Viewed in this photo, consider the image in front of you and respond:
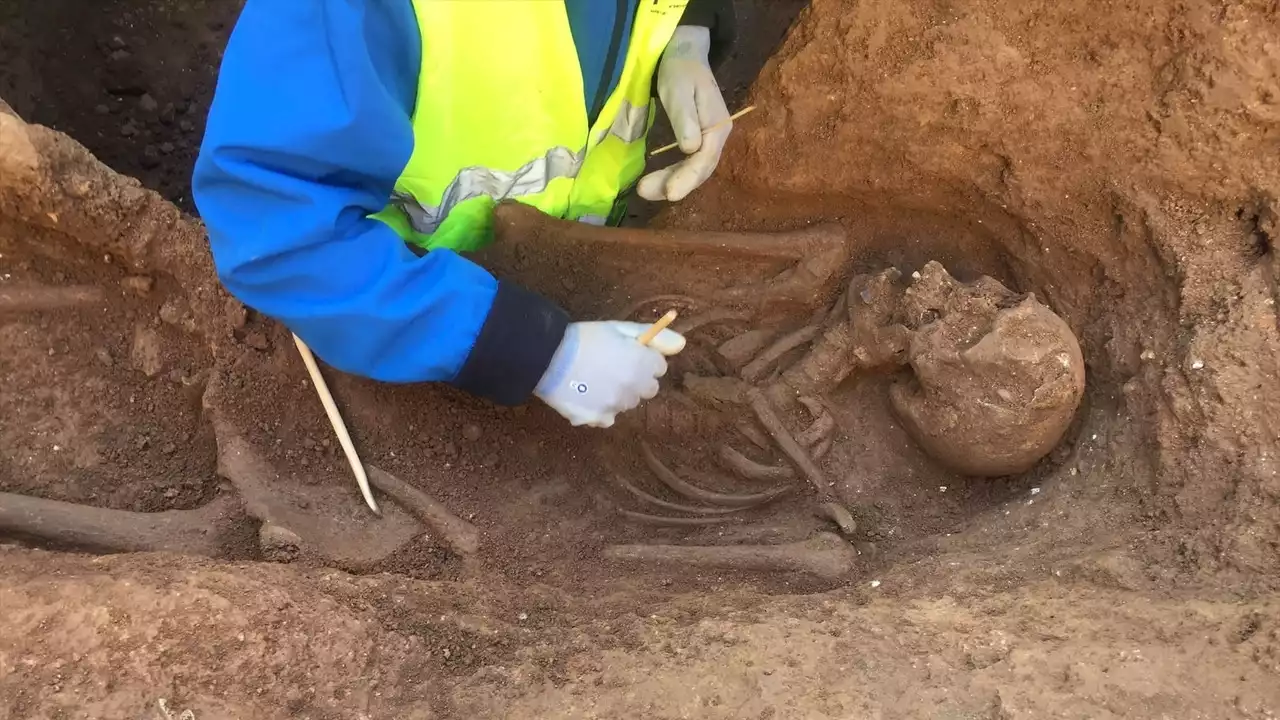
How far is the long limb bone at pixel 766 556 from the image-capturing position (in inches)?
61.6

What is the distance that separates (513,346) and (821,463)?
0.71 metres

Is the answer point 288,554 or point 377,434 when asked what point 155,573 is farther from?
point 377,434

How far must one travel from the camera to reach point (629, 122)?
1.94 meters

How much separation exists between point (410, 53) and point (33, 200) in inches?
34.7

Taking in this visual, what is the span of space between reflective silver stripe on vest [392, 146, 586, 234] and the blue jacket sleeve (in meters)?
0.22

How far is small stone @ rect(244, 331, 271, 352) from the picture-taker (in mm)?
1875

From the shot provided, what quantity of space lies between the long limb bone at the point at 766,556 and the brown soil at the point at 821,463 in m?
0.03

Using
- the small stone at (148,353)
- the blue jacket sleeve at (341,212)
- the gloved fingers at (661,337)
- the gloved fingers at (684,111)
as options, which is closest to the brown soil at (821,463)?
the small stone at (148,353)

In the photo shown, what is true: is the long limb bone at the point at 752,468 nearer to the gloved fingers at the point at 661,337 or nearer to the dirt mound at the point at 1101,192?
the gloved fingers at the point at 661,337

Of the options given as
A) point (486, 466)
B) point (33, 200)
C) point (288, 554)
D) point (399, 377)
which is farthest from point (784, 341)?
point (33, 200)

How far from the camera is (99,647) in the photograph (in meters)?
1.15

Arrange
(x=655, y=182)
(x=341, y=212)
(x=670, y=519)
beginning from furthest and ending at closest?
(x=655, y=182) → (x=670, y=519) → (x=341, y=212)

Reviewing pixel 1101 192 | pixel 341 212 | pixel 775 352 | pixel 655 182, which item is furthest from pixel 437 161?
pixel 1101 192

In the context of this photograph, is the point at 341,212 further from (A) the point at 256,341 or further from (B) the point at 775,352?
(B) the point at 775,352
